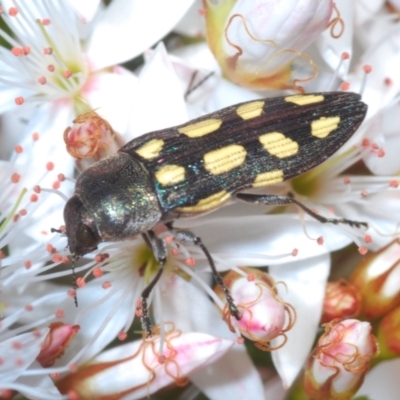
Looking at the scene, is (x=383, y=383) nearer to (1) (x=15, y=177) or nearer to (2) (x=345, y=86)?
(2) (x=345, y=86)

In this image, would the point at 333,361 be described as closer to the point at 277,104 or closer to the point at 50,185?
the point at 277,104

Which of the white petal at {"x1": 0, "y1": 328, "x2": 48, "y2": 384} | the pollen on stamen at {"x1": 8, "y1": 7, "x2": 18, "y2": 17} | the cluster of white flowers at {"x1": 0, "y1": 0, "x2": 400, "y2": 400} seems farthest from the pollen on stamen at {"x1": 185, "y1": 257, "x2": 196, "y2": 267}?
the pollen on stamen at {"x1": 8, "y1": 7, "x2": 18, "y2": 17}

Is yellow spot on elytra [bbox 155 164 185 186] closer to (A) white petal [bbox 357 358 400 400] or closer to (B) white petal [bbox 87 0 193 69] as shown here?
(B) white petal [bbox 87 0 193 69]

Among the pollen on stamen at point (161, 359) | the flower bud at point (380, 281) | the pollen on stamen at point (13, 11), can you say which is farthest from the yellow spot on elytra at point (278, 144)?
the pollen on stamen at point (13, 11)

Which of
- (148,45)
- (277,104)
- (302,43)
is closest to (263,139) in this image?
(277,104)

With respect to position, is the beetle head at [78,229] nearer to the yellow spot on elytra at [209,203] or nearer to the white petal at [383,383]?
the yellow spot on elytra at [209,203]

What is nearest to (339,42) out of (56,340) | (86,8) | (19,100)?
(86,8)
